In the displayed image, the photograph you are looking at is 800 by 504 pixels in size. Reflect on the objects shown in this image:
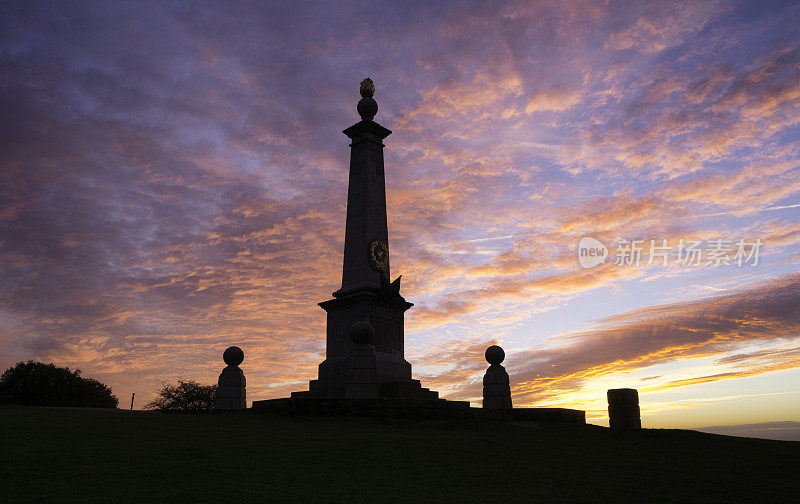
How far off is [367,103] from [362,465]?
2036 cm

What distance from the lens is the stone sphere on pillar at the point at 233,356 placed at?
836 inches

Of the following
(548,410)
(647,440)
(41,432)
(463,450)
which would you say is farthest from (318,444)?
(548,410)

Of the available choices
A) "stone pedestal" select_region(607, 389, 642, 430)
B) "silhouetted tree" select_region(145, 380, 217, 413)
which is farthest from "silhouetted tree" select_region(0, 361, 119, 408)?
"stone pedestal" select_region(607, 389, 642, 430)

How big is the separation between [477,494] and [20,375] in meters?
44.0

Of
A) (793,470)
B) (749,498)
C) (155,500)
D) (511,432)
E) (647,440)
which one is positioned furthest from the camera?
(511,432)

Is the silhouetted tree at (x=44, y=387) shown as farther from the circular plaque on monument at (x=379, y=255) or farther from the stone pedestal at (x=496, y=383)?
the stone pedestal at (x=496, y=383)

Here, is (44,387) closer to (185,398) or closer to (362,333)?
(185,398)

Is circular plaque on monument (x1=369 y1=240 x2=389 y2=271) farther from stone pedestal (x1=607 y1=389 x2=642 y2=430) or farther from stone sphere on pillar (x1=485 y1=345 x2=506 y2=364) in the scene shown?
stone pedestal (x1=607 y1=389 x2=642 y2=430)

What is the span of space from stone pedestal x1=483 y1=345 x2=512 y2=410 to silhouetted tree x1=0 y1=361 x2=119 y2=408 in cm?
3464

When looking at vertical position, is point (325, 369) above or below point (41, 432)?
above

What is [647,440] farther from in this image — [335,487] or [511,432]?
[335,487]

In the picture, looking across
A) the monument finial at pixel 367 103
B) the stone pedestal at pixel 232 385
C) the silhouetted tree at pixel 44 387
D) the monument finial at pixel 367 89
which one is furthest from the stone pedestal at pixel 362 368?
the silhouetted tree at pixel 44 387

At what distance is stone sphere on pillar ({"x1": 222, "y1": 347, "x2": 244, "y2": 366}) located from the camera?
836 inches

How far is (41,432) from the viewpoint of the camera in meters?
10.6
